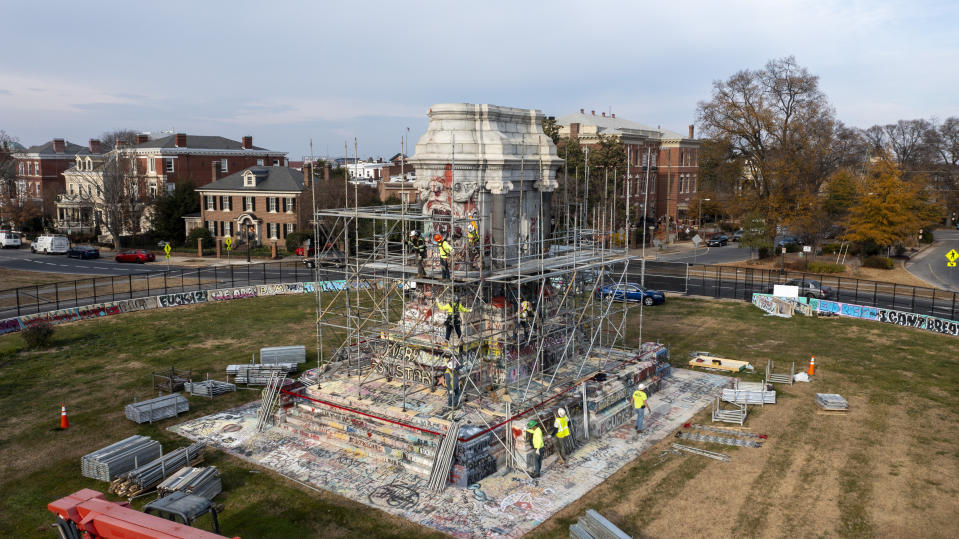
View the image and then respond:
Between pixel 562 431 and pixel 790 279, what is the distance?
113 ft

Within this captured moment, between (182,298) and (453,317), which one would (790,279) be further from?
(182,298)

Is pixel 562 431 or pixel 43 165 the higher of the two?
pixel 43 165

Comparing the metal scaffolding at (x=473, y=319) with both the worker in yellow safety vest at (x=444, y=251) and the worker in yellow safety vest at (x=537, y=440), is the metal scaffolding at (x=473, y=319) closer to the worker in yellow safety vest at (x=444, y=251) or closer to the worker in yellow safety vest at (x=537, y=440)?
the worker in yellow safety vest at (x=444, y=251)

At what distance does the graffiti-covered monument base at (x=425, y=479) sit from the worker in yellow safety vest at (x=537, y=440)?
283mm

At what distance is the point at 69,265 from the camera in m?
56.1

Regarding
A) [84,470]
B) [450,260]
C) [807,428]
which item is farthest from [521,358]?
[84,470]

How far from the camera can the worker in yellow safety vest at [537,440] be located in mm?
17406

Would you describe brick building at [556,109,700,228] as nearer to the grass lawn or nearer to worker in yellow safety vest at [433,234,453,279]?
the grass lawn

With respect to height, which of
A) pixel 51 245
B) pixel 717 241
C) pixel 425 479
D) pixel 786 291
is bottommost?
pixel 425 479

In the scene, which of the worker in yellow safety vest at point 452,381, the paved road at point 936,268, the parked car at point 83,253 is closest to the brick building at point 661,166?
the paved road at point 936,268

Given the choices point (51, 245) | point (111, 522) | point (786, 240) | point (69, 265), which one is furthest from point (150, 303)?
point (786, 240)

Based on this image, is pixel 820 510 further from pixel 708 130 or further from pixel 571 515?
pixel 708 130

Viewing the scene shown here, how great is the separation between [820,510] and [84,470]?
18.7m

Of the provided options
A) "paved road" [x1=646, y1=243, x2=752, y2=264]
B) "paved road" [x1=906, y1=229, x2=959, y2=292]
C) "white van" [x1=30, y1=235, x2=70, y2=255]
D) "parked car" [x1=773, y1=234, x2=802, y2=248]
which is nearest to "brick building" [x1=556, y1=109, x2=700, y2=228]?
"paved road" [x1=646, y1=243, x2=752, y2=264]
